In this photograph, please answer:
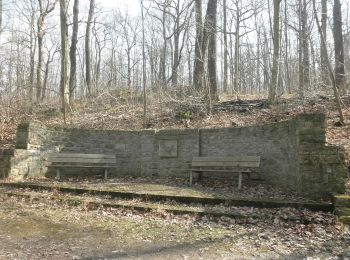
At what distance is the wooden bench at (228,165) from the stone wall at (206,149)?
47 centimetres

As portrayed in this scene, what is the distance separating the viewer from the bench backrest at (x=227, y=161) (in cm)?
915

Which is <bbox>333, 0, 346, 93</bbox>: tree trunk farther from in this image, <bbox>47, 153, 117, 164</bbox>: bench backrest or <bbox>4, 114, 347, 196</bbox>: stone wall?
<bbox>47, 153, 117, 164</bbox>: bench backrest

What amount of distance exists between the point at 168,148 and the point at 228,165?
219 cm

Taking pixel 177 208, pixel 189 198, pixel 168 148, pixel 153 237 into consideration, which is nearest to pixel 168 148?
pixel 168 148

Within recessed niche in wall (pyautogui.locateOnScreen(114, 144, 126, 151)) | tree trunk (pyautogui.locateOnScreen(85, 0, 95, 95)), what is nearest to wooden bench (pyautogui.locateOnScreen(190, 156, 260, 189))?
recessed niche in wall (pyautogui.locateOnScreen(114, 144, 126, 151))

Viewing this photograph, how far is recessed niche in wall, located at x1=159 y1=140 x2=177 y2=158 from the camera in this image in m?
10.8

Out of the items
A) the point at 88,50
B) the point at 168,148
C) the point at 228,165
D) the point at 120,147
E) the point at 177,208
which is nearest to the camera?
the point at 177,208

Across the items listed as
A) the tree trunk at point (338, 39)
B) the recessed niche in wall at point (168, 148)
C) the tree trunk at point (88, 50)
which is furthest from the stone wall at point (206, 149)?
the tree trunk at point (88, 50)

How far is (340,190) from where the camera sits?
6.86m

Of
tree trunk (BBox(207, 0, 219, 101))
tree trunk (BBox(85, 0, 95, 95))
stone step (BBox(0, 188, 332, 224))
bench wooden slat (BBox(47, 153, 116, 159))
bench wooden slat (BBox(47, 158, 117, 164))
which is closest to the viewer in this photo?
stone step (BBox(0, 188, 332, 224))

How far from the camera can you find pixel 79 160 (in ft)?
35.2

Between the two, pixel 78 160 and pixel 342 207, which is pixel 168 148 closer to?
pixel 78 160

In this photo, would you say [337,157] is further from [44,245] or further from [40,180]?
[40,180]

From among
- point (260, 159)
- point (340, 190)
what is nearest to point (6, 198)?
point (260, 159)
